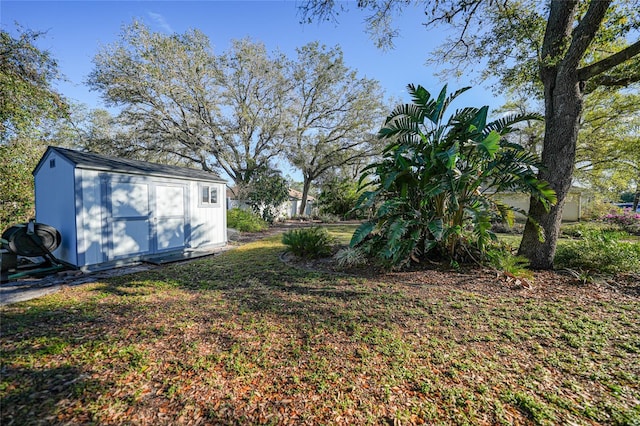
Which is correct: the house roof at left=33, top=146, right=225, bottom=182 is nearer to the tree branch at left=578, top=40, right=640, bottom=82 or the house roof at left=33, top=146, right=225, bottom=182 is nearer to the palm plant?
the palm plant

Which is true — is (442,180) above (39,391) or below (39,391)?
above

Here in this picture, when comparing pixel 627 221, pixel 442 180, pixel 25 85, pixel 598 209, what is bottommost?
pixel 627 221

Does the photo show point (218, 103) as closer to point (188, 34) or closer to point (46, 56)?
point (188, 34)

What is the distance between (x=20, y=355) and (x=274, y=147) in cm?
1542

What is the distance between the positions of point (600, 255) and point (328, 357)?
5.46 meters

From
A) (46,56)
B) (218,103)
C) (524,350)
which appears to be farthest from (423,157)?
(218,103)

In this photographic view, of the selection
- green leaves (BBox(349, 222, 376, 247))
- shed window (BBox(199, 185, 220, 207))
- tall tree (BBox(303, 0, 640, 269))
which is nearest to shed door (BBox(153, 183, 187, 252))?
shed window (BBox(199, 185, 220, 207))

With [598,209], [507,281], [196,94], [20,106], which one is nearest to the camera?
[507,281]

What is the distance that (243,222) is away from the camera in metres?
12.5

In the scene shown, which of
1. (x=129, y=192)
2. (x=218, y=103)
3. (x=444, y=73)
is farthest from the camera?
(x=218, y=103)

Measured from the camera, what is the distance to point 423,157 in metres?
4.87

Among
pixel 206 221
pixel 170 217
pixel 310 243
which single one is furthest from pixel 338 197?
pixel 170 217

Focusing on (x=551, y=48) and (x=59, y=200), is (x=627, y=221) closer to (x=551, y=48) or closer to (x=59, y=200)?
(x=551, y=48)

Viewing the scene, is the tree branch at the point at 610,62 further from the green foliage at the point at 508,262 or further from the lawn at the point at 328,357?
the lawn at the point at 328,357
